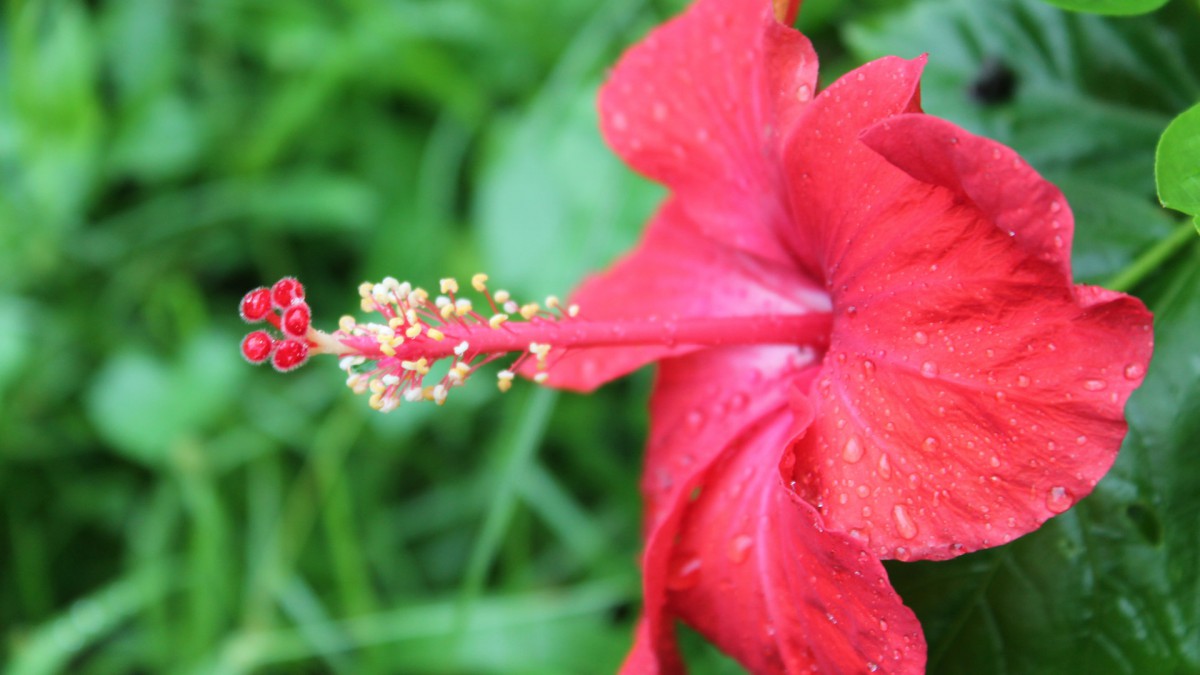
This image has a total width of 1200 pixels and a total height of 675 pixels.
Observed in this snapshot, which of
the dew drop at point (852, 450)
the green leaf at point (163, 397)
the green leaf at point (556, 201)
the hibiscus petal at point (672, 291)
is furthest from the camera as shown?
the green leaf at point (163, 397)

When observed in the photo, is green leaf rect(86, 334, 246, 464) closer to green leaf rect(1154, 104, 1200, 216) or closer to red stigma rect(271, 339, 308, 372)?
red stigma rect(271, 339, 308, 372)

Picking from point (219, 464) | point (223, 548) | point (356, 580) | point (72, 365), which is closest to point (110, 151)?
point (72, 365)

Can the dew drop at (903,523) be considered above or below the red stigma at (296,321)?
below

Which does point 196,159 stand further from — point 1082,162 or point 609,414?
point 1082,162

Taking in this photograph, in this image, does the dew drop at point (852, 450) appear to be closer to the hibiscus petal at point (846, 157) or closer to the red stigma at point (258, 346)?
the hibiscus petal at point (846, 157)

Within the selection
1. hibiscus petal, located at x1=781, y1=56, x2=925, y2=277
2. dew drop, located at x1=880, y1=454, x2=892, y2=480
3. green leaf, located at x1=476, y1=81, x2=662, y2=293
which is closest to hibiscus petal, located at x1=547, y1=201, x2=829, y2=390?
hibiscus petal, located at x1=781, y1=56, x2=925, y2=277

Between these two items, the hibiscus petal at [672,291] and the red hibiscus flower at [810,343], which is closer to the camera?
the red hibiscus flower at [810,343]

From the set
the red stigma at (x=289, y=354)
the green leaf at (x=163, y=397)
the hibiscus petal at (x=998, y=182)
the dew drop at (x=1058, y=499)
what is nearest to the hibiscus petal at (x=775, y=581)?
the dew drop at (x=1058, y=499)

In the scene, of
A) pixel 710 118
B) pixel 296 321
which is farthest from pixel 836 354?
pixel 296 321
